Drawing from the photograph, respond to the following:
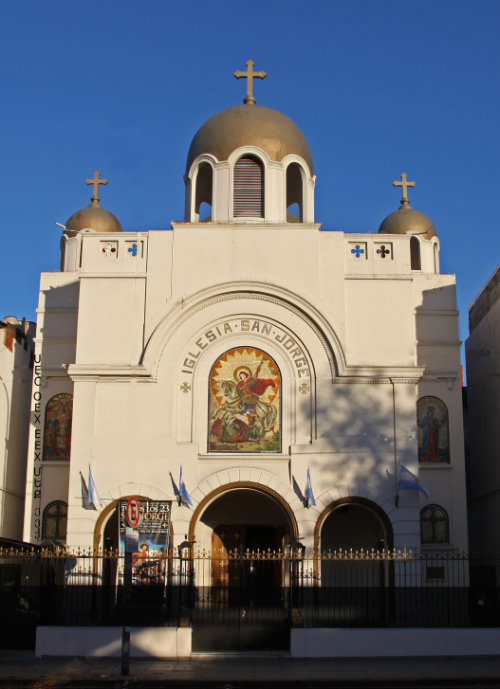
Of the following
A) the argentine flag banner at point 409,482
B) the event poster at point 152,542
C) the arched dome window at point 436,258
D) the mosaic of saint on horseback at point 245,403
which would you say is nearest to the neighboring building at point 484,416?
the arched dome window at point 436,258

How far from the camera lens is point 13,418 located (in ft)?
94.4

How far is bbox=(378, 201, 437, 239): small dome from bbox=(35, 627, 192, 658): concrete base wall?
59.3ft

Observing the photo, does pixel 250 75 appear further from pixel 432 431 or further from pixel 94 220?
pixel 432 431

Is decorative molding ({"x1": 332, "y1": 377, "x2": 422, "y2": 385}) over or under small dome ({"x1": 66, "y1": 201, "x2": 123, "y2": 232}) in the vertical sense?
under

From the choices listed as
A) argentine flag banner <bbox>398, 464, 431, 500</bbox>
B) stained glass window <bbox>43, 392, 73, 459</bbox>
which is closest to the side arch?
argentine flag banner <bbox>398, 464, 431, 500</bbox>

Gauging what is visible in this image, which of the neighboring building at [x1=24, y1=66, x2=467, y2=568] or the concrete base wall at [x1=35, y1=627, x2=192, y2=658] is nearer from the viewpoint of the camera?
the concrete base wall at [x1=35, y1=627, x2=192, y2=658]

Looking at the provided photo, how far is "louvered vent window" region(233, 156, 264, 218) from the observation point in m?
26.0

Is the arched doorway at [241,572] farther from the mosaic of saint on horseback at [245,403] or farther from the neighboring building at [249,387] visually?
the mosaic of saint on horseback at [245,403]

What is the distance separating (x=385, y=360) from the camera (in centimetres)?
2366

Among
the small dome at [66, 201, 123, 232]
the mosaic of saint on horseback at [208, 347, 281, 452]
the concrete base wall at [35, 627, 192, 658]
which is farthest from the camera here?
the small dome at [66, 201, 123, 232]

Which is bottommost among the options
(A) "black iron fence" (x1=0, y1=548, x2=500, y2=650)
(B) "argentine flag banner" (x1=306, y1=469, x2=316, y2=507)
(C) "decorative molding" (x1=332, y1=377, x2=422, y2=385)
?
(A) "black iron fence" (x1=0, y1=548, x2=500, y2=650)

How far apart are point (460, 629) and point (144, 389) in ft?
34.9

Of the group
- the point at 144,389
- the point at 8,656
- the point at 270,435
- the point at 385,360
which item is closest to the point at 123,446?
the point at 144,389

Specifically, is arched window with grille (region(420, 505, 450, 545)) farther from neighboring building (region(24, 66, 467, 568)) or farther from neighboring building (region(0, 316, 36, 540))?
neighboring building (region(0, 316, 36, 540))
